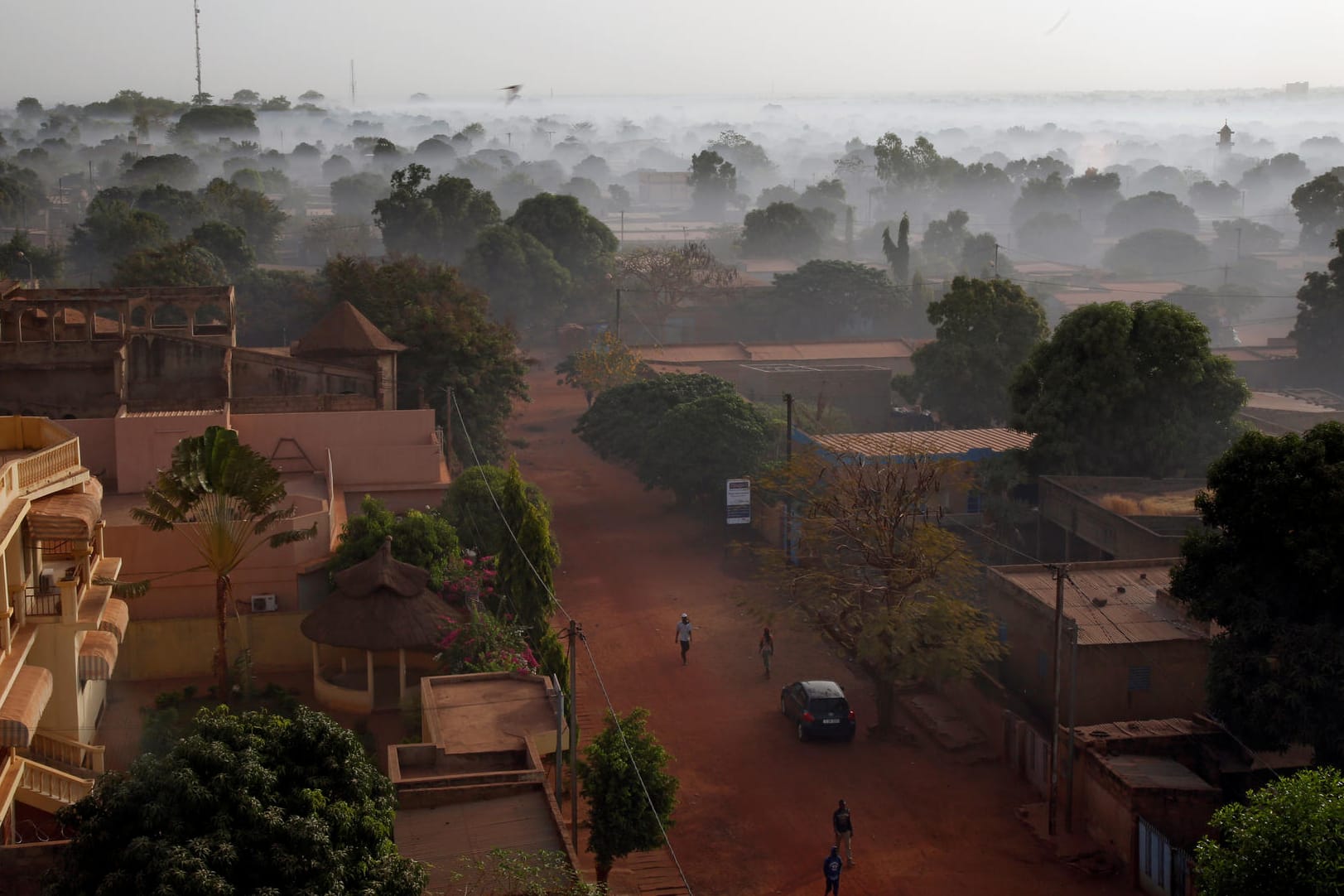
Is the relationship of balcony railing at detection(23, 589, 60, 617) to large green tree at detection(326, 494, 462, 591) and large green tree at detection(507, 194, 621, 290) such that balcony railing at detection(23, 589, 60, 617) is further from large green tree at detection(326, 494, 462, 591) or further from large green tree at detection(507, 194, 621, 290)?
large green tree at detection(507, 194, 621, 290)

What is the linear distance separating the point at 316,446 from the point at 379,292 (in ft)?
34.7

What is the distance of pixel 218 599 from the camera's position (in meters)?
21.0

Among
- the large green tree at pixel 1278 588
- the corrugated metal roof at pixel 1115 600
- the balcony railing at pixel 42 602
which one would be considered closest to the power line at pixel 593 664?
the balcony railing at pixel 42 602

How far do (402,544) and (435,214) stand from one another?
2134 inches

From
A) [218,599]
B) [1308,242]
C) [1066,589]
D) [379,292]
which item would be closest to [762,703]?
[1066,589]

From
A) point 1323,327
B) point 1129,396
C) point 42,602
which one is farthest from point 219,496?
point 1323,327

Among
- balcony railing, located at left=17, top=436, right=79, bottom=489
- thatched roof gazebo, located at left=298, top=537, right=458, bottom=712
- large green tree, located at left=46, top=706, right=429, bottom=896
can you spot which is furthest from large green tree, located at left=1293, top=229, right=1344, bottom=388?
large green tree, located at left=46, top=706, right=429, bottom=896

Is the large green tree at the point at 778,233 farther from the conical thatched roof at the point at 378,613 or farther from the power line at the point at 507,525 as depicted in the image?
the conical thatched roof at the point at 378,613

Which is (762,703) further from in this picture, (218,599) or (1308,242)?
(1308,242)

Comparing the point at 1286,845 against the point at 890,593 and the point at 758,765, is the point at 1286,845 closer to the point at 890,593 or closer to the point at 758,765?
the point at 890,593

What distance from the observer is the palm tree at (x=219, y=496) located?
20156 mm

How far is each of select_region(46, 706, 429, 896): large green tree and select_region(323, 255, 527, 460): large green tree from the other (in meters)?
23.2

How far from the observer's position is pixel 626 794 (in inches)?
678

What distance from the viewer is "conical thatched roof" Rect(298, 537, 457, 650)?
22094mm
